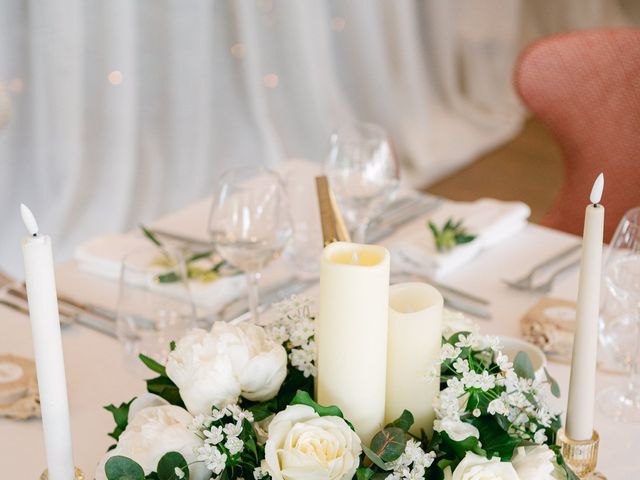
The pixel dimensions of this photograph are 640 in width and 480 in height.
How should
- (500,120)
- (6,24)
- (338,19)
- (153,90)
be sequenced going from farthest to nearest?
(500,120) → (338,19) → (153,90) → (6,24)

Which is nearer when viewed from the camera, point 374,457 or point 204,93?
point 374,457

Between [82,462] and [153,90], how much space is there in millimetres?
2412

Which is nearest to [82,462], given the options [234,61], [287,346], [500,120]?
[287,346]

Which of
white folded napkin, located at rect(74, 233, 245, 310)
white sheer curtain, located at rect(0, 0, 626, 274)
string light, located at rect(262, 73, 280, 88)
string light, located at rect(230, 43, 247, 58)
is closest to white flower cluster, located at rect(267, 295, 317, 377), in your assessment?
white folded napkin, located at rect(74, 233, 245, 310)

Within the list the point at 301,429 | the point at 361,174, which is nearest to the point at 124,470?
the point at 301,429

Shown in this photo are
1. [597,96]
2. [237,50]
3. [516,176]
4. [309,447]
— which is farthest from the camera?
[516,176]

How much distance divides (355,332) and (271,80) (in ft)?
9.81

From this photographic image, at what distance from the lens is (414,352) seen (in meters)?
0.79

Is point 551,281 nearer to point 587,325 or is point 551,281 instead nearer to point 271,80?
point 587,325

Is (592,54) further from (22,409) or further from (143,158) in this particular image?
(143,158)

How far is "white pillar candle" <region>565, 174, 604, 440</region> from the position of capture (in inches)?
31.0

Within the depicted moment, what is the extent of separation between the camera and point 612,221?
201cm

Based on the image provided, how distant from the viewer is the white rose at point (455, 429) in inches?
30.4

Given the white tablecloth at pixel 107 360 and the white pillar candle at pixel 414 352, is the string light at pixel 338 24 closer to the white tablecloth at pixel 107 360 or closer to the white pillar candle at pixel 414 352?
the white tablecloth at pixel 107 360
